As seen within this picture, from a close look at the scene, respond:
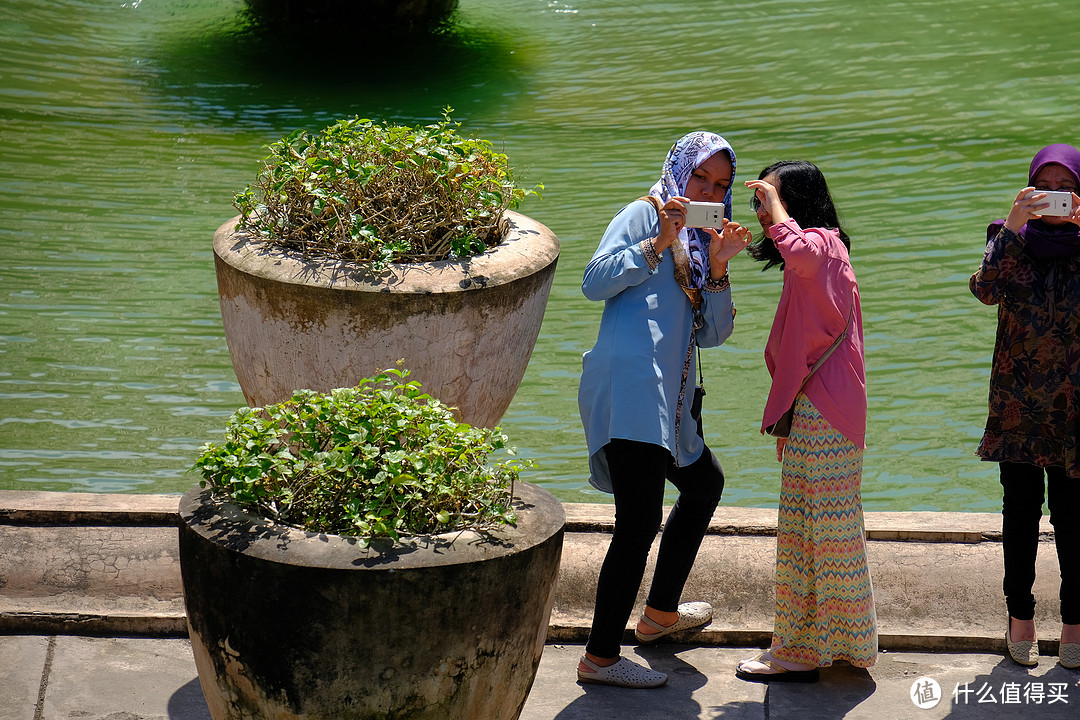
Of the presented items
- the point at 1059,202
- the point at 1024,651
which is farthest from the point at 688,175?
the point at 1024,651

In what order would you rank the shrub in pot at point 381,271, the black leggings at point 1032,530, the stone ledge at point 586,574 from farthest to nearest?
1. the stone ledge at point 586,574
2. the black leggings at point 1032,530
3. the shrub in pot at point 381,271

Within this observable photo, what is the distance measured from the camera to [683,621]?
164 inches

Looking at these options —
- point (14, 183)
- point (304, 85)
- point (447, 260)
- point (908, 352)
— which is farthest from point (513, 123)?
point (447, 260)

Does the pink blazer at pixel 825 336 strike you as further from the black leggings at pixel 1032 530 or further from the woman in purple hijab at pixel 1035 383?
the black leggings at pixel 1032 530

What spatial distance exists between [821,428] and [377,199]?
1.59 metres

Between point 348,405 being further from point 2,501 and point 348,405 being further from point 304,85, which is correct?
point 304,85

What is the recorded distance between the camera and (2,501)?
432 centimetres

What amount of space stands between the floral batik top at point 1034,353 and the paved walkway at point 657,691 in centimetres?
69

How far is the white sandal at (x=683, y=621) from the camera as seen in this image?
4.12 meters

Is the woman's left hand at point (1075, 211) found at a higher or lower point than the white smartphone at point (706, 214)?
higher

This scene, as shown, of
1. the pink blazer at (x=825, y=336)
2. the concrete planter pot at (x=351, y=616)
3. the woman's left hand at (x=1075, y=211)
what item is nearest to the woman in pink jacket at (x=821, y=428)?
the pink blazer at (x=825, y=336)

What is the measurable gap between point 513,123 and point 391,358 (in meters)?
7.48

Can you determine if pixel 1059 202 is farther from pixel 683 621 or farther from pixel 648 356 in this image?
pixel 683 621

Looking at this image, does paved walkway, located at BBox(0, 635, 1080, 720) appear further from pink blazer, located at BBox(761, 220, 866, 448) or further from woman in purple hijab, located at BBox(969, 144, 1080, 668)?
pink blazer, located at BBox(761, 220, 866, 448)
